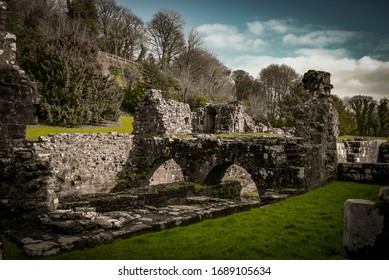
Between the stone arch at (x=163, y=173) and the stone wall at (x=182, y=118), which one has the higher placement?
the stone wall at (x=182, y=118)

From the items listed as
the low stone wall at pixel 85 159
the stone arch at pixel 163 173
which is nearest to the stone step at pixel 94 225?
the low stone wall at pixel 85 159

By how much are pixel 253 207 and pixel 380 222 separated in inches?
152

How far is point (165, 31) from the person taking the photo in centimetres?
914

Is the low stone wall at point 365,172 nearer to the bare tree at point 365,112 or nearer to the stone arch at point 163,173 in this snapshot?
the bare tree at point 365,112

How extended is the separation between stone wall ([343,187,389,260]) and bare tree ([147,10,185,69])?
15.9 feet

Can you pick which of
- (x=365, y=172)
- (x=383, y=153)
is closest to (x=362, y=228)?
(x=365, y=172)

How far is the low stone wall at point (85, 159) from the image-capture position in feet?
39.7

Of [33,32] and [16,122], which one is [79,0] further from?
[16,122]

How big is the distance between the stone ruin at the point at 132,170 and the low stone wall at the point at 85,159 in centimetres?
4

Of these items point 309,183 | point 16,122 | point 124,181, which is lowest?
point 124,181

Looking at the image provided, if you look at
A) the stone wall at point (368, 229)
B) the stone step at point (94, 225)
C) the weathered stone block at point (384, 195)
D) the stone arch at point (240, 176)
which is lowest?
the stone arch at point (240, 176)

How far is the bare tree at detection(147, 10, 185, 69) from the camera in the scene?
23.0 ft

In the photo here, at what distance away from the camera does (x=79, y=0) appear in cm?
2091
